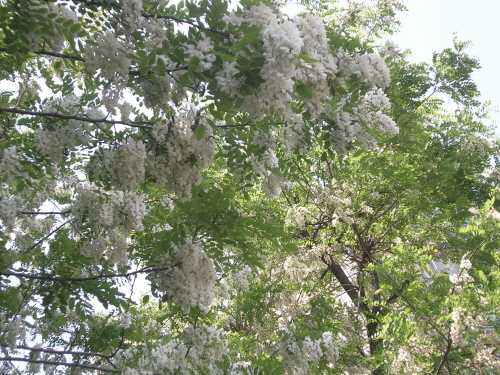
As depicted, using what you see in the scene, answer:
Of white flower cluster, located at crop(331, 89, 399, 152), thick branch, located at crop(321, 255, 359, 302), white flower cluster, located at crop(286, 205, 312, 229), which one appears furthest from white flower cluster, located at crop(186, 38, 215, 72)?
thick branch, located at crop(321, 255, 359, 302)

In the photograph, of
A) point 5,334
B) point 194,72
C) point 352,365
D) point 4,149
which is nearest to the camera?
point 194,72

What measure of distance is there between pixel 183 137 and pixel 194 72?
750 mm

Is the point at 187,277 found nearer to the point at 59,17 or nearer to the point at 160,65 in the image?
the point at 160,65

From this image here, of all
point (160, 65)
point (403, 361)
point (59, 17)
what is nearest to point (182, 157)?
point (160, 65)

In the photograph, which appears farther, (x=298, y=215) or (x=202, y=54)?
(x=298, y=215)

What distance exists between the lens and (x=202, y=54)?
6.91ft

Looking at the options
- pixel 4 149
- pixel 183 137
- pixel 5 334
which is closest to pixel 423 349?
pixel 183 137

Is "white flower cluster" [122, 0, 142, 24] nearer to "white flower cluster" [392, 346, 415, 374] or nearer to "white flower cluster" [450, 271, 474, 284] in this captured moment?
"white flower cluster" [450, 271, 474, 284]

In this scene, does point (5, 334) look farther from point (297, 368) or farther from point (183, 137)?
point (297, 368)

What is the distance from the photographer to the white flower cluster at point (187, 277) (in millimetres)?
3074

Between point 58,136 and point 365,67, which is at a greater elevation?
point 58,136

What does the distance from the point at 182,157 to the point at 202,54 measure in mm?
936

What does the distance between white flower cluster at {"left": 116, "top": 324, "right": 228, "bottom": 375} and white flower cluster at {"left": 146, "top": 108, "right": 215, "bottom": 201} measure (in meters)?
2.30

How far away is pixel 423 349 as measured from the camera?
13.0ft
